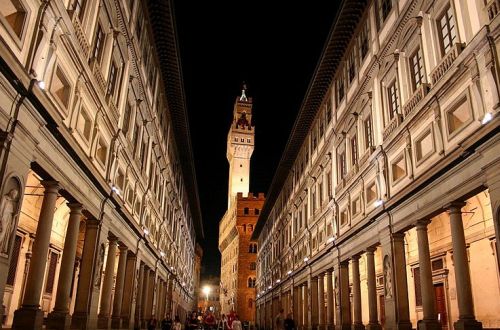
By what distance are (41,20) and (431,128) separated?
42.6ft

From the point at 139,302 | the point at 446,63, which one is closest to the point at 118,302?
the point at 139,302

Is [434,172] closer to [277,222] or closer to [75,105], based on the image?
[75,105]

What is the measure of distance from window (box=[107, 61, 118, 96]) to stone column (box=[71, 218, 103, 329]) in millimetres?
5786

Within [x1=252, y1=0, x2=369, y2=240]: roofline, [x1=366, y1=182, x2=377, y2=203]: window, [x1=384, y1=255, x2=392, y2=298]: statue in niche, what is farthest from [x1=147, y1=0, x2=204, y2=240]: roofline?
[x1=384, y1=255, x2=392, y2=298]: statue in niche

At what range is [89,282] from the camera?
1862 cm

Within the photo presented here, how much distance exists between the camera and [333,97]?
31.2 m

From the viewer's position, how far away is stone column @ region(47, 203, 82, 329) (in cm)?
1576

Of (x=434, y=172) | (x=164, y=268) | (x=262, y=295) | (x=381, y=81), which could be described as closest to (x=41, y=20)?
(x=434, y=172)

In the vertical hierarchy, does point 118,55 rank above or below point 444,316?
above

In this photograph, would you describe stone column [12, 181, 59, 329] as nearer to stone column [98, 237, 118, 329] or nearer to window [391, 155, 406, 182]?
stone column [98, 237, 118, 329]

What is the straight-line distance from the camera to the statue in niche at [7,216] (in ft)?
36.4

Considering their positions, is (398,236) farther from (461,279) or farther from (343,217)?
(343,217)

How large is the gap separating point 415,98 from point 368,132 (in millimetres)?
6343

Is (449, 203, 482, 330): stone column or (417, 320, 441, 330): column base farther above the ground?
(449, 203, 482, 330): stone column
